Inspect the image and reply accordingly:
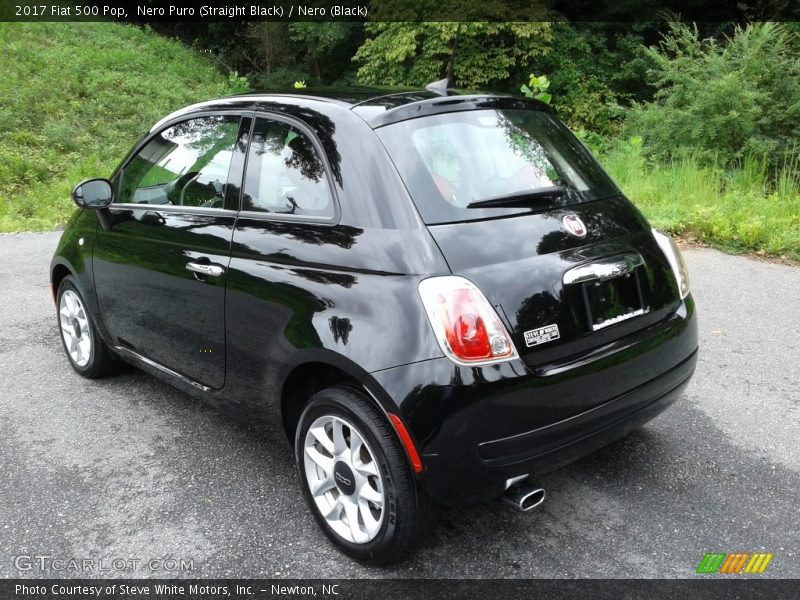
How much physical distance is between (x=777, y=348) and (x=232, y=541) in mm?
3744

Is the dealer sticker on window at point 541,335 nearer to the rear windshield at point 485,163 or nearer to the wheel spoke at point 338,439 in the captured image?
the rear windshield at point 485,163

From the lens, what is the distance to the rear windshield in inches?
102

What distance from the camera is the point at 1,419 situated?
13.1 ft

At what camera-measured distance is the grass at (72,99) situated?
43.4ft

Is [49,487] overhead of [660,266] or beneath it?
beneath

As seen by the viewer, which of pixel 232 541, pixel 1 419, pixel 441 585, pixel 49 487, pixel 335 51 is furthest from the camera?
pixel 335 51

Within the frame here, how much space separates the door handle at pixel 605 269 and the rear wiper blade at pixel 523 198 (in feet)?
1.12

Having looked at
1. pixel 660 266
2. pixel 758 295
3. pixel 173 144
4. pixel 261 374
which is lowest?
pixel 758 295


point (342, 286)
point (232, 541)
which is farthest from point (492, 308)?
point (232, 541)

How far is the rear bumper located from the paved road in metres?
0.45

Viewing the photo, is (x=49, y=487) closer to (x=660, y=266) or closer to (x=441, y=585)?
(x=441, y=585)

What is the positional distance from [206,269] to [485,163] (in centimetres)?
130

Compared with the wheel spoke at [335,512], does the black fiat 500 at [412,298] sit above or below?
above

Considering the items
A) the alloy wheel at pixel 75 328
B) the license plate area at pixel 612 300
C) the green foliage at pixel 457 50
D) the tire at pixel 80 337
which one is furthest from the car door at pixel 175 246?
the green foliage at pixel 457 50
